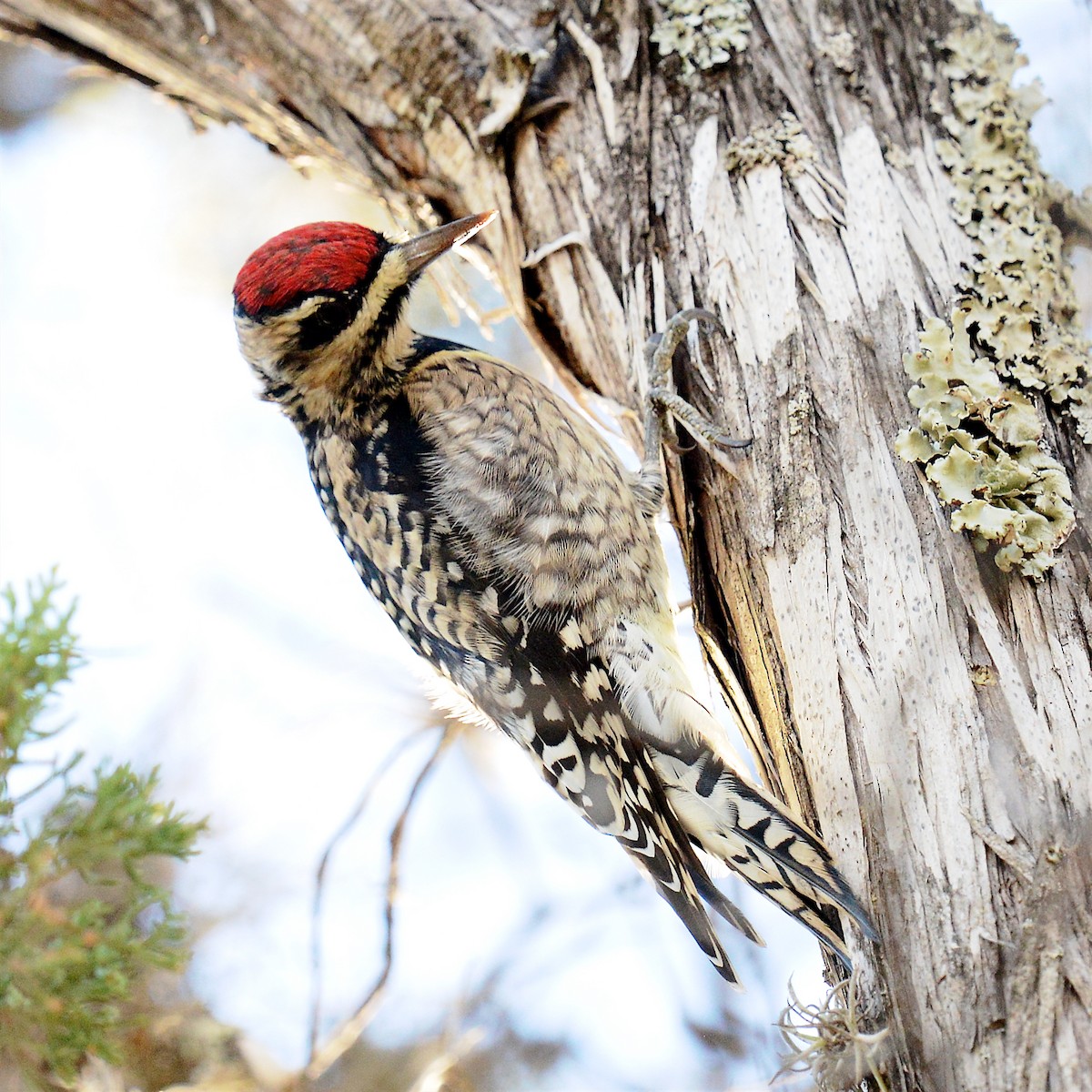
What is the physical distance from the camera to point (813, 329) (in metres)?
2.14

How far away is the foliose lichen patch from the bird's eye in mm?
1349

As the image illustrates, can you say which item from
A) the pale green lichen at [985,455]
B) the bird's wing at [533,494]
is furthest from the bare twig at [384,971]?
the pale green lichen at [985,455]

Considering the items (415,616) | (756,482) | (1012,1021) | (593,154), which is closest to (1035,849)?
(1012,1021)

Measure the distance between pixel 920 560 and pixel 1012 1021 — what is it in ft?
2.48

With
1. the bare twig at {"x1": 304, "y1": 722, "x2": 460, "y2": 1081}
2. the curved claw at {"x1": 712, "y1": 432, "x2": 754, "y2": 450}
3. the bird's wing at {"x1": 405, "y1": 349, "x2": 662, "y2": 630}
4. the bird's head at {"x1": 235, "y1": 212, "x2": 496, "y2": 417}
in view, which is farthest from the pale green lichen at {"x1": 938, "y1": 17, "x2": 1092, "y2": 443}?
the bare twig at {"x1": 304, "y1": 722, "x2": 460, "y2": 1081}

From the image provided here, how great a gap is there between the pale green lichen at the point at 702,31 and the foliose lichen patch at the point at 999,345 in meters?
0.51

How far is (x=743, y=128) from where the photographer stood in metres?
2.42

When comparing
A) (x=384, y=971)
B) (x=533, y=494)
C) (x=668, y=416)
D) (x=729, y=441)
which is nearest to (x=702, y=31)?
(x=668, y=416)

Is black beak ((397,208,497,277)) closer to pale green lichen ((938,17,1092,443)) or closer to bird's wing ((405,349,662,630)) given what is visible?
bird's wing ((405,349,662,630))

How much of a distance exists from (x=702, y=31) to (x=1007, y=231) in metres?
0.91

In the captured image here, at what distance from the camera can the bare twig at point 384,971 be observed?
2410 millimetres

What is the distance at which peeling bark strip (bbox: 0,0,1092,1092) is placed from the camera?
1.54 metres

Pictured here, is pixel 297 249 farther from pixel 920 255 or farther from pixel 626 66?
pixel 920 255

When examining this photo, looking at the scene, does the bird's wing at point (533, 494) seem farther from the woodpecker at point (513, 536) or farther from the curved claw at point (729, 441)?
the curved claw at point (729, 441)
